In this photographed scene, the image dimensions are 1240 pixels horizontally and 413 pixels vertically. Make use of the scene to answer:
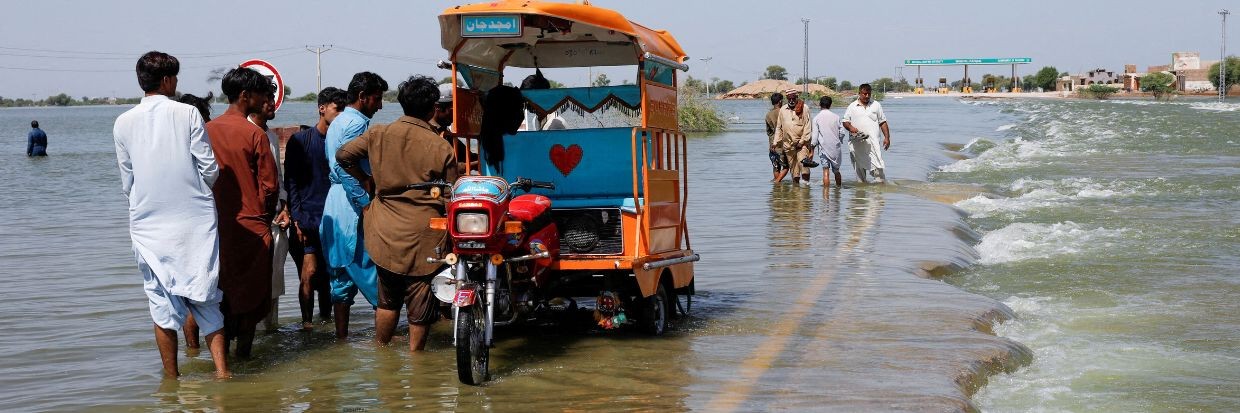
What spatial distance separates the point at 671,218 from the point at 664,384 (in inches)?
66.4

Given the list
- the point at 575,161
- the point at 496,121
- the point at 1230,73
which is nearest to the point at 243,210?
the point at 496,121

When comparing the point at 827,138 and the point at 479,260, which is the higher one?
the point at 827,138

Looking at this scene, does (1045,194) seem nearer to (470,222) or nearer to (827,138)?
(827,138)

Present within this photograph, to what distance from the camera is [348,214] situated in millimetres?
7500

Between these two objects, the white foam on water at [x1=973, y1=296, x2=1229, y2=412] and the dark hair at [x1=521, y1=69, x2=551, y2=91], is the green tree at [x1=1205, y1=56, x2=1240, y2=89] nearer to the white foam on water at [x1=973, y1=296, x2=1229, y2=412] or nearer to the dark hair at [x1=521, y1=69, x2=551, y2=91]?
the white foam on water at [x1=973, y1=296, x2=1229, y2=412]

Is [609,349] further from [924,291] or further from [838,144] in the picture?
[838,144]

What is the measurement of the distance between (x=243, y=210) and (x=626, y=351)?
90.3 inches

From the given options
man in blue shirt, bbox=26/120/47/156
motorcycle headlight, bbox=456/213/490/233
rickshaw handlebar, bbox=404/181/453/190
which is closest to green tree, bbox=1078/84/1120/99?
man in blue shirt, bbox=26/120/47/156

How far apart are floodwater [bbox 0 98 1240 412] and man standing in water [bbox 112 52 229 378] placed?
0.58m

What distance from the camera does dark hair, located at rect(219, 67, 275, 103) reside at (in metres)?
7.08

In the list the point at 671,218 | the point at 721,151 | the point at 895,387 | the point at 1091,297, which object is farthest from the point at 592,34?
the point at 721,151

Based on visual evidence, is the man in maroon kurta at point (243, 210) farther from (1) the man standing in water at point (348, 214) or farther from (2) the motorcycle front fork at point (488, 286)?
(2) the motorcycle front fork at point (488, 286)

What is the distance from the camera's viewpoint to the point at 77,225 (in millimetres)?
16203

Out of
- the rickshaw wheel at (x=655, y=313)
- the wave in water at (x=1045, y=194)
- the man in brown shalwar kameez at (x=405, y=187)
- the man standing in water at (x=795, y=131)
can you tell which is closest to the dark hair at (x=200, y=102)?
the man in brown shalwar kameez at (x=405, y=187)
